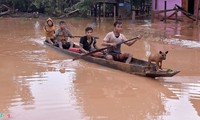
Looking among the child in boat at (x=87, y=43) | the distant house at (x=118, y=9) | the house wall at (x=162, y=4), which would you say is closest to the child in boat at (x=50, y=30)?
the child in boat at (x=87, y=43)

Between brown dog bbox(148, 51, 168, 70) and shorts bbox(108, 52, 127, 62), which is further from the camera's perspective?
shorts bbox(108, 52, 127, 62)

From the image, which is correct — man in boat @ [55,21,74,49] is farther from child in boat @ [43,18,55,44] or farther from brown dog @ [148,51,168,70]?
brown dog @ [148,51,168,70]

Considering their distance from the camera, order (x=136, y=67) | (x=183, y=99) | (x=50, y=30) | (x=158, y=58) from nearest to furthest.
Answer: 1. (x=183, y=99)
2. (x=158, y=58)
3. (x=136, y=67)
4. (x=50, y=30)

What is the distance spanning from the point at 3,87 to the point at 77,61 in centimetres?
312

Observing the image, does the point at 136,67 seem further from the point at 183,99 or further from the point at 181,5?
the point at 181,5

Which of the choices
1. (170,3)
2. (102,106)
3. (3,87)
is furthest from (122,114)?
(170,3)

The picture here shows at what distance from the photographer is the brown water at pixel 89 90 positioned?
5785 mm

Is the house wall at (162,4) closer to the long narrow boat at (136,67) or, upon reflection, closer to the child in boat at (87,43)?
the child in boat at (87,43)

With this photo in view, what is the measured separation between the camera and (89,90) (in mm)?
7176

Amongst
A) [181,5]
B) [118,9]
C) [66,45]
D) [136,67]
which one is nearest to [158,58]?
[136,67]

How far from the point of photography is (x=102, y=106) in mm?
6129

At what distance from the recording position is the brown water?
5.79 meters

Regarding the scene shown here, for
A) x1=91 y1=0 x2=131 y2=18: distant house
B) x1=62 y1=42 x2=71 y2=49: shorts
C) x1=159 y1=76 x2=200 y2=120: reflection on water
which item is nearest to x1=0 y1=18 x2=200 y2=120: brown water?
x1=159 y1=76 x2=200 y2=120: reflection on water

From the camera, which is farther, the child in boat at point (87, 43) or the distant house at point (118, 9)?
the distant house at point (118, 9)
